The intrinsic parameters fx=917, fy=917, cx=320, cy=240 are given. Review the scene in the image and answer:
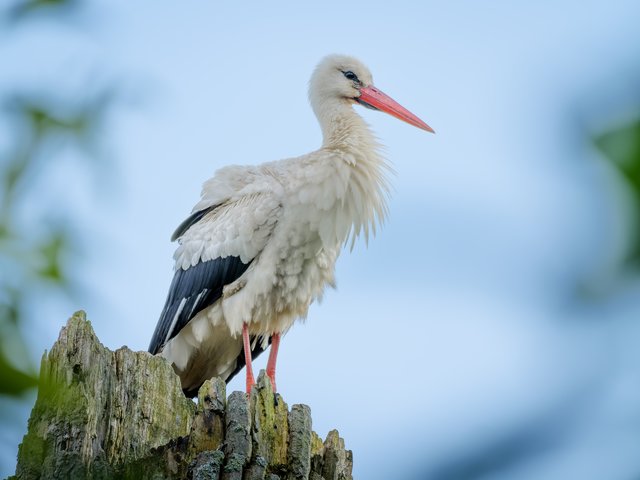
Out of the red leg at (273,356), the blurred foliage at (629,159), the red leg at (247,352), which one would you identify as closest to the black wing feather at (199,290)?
the red leg at (247,352)

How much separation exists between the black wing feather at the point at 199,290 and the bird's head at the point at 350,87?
1923 millimetres

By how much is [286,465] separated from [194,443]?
48cm

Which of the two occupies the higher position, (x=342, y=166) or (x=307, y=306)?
(x=342, y=166)

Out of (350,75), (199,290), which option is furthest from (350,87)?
(199,290)

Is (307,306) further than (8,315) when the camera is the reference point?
Yes

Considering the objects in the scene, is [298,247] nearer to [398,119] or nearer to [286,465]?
[398,119]

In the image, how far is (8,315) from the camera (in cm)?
74

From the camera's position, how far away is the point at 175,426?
448 cm

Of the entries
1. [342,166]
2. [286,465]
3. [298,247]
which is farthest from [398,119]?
[286,465]

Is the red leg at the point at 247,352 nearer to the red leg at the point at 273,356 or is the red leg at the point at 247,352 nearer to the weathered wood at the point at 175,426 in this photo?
the red leg at the point at 273,356

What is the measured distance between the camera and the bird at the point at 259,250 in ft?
23.0

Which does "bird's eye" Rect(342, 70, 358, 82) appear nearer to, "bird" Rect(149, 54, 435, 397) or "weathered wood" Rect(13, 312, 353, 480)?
"bird" Rect(149, 54, 435, 397)

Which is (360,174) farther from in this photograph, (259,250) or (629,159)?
(629,159)

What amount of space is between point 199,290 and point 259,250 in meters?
0.57
